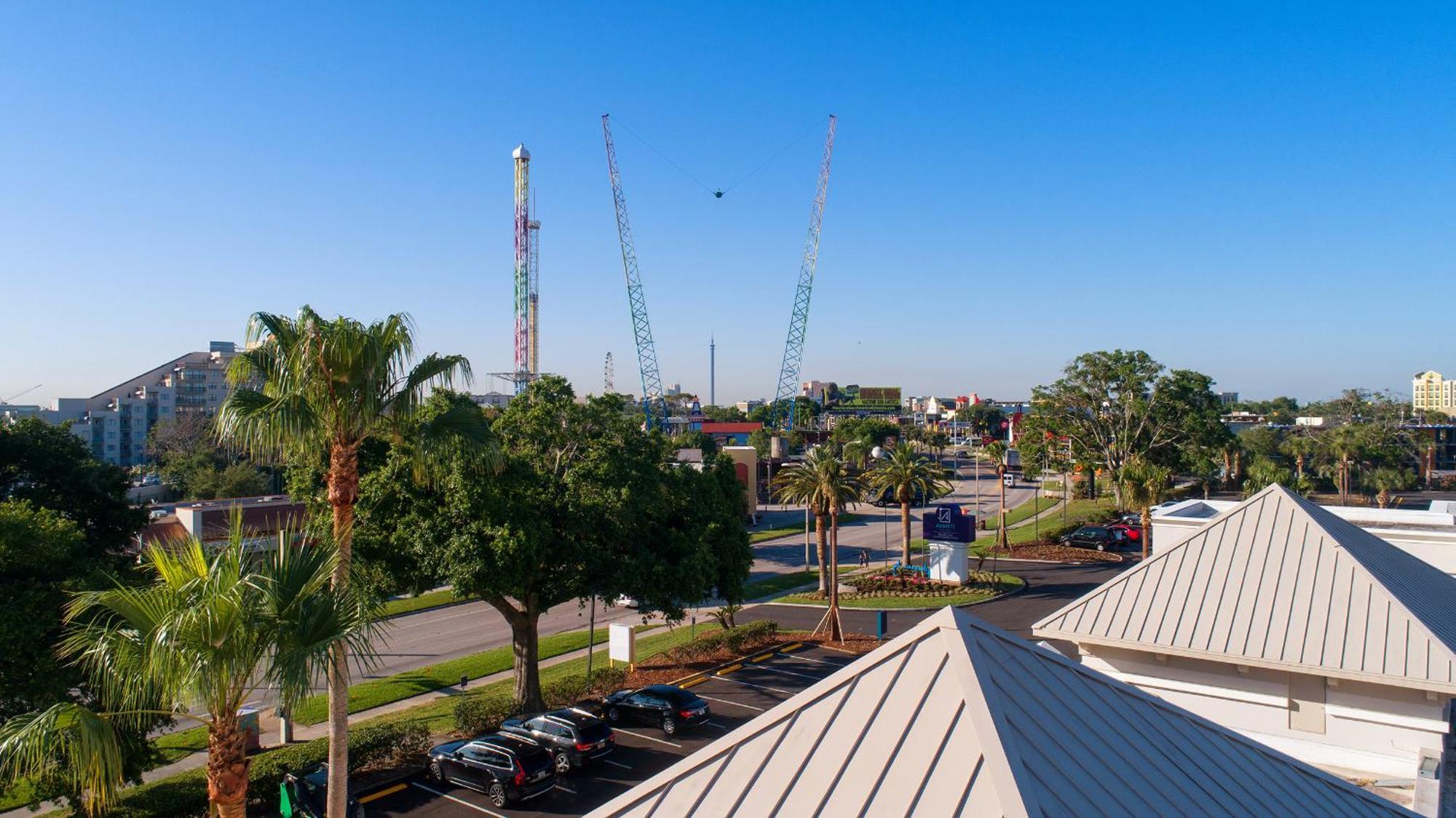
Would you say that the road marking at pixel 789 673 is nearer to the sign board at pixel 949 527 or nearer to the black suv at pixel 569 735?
the black suv at pixel 569 735

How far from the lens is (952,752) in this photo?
4750 millimetres

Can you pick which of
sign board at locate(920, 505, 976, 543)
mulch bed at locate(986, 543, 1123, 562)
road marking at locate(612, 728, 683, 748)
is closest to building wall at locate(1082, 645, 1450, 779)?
road marking at locate(612, 728, 683, 748)

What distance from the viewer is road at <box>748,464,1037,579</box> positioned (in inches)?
1997

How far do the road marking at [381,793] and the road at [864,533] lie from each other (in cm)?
1978

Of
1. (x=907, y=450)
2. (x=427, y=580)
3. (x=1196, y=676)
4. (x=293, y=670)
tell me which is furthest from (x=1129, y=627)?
(x=907, y=450)

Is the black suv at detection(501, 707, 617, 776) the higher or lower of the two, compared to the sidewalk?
higher

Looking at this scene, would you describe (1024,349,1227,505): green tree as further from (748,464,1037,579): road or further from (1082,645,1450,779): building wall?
(1082,645,1450,779): building wall

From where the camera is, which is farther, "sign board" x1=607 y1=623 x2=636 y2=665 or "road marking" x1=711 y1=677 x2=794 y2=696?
"sign board" x1=607 y1=623 x2=636 y2=665

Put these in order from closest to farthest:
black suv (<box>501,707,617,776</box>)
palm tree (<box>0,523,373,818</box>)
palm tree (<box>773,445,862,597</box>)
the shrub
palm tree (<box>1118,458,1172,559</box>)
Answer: palm tree (<box>0,523,373,818</box>) → black suv (<box>501,707,617,776</box>) → the shrub → palm tree (<box>773,445,862,597</box>) → palm tree (<box>1118,458,1172,559</box>)

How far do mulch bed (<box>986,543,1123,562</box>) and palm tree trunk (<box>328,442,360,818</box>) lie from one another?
40611 millimetres

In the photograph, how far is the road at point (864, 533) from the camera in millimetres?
50719

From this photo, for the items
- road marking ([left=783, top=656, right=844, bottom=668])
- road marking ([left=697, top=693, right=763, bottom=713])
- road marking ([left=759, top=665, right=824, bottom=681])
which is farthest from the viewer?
road marking ([left=783, top=656, right=844, bottom=668])

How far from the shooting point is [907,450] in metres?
41.4

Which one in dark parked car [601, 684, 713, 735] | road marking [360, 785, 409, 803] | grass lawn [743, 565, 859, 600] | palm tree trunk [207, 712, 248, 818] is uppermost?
palm tree trunk [207, 712, 248, 818]
